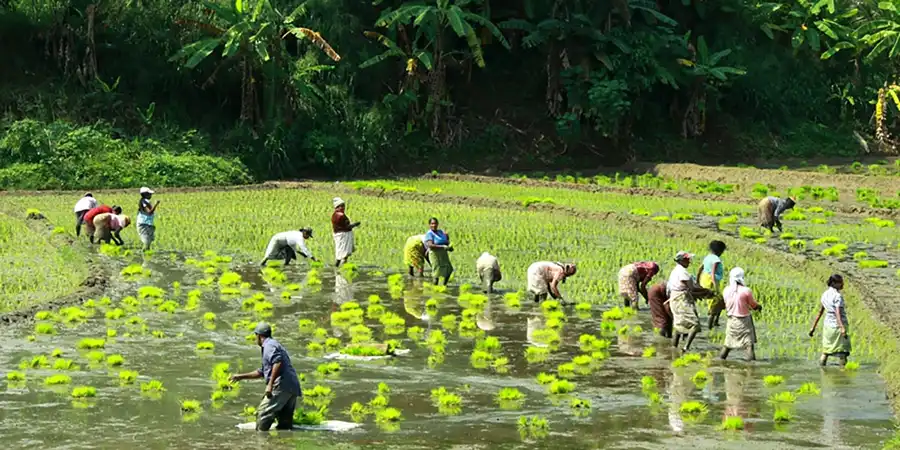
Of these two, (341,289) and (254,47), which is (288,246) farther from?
(254,47)

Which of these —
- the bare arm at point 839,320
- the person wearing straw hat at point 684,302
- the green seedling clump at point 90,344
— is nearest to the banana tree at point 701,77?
the person wearing straw hat at point 684,302

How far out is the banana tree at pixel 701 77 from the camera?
43219mm

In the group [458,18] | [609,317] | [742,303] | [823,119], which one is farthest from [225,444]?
[823,119]

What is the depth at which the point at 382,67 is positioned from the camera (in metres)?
43.3

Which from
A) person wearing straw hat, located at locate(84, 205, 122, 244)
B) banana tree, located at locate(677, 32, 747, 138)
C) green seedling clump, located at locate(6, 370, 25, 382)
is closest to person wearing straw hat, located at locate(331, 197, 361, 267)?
person wearing straw hat, located at locate(84, 205, 122, 244)

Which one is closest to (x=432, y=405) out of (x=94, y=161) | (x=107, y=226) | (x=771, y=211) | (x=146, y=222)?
(x=146, y=222)

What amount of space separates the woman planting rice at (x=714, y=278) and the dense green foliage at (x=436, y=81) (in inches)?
838

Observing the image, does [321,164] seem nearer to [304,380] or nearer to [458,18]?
[458,18]

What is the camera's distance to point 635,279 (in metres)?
19.5

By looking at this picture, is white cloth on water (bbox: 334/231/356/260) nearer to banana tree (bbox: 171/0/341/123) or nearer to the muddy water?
the muddy water

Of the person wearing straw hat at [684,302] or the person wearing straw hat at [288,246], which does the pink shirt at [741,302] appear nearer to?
the person wearing straw hat at [684,302]

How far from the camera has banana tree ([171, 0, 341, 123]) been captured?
1508 inches

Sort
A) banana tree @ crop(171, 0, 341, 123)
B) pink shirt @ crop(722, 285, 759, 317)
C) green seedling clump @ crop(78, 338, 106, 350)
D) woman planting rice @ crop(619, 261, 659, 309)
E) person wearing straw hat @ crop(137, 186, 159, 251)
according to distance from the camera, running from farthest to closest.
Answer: banana tree @ crop(171, 0, 341, 123) → person wearing straw hat @ crop(137, 186, 159, 251) → woman planting rice @ crop(619, 261, 659, 309) → green seedling clump @ crop(78, 338, 106, 350) → pink shirt @ crop(722, 285, 759, 317)

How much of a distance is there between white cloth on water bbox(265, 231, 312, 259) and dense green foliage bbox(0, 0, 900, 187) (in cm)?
1385
